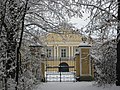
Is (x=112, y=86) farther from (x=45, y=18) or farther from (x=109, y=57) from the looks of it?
(x=45, y=18)

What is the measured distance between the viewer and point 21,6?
9.85 m

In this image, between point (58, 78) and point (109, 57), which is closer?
point (109, 57)

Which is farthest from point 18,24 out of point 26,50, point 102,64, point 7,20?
point 102,64

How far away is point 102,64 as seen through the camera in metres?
14.1

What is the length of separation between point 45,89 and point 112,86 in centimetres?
267

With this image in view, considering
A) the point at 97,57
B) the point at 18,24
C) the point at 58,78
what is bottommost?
the point at 58,78

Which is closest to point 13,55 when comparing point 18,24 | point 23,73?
point 18,24

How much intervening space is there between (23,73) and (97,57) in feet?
12.6

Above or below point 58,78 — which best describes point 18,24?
above

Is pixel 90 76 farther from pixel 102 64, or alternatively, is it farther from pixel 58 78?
pixel 102 64

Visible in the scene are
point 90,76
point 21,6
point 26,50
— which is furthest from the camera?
point 90,76

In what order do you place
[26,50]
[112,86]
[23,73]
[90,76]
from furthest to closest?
[90,76] → [26,50] → [112,86] → [23,73]

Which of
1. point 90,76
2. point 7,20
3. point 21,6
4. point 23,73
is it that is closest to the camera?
point 7,20

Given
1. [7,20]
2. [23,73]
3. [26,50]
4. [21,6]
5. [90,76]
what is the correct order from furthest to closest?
[90,76] → [26,50] → [23,73] → [21,6] → [7,20]
